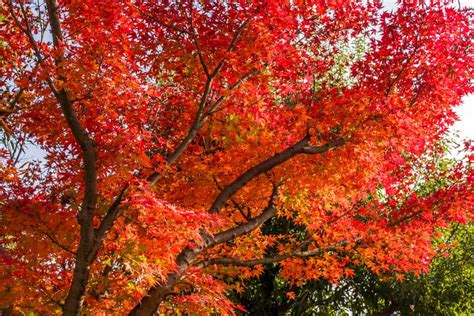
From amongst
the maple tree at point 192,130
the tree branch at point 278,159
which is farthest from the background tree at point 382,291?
the tree branch at point 278,159

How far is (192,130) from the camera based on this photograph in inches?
295

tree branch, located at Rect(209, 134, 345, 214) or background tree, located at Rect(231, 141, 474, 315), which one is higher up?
background tree, located at Rect(231, 141, 474, 315)

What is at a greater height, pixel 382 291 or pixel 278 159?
pixel 382 291

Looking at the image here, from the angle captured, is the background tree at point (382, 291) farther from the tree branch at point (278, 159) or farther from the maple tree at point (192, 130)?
the tree branch at point (278, 159)

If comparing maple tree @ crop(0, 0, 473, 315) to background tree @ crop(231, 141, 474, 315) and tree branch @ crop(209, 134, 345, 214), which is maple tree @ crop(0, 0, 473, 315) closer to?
tree branch @ crop(209, 134, 345, 214)

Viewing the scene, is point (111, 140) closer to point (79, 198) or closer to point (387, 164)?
point (79, 198)

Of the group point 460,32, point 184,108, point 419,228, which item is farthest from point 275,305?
point 460,32

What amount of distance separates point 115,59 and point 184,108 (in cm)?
317

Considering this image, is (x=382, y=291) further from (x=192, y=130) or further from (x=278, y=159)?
(x=192, y=130)

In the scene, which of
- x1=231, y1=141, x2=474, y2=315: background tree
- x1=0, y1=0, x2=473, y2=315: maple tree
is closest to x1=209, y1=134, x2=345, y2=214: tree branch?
x1=0, y1=0, x2=473, y2=315: maple tree

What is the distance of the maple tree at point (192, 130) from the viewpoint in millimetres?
6684

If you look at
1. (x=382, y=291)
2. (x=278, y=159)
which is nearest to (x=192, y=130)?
(x=278, y=159)

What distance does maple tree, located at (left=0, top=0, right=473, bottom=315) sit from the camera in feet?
21.9

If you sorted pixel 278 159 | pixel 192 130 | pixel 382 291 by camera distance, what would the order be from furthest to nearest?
pixel 382 291 → pixel 278 159 → pixel 192 130
